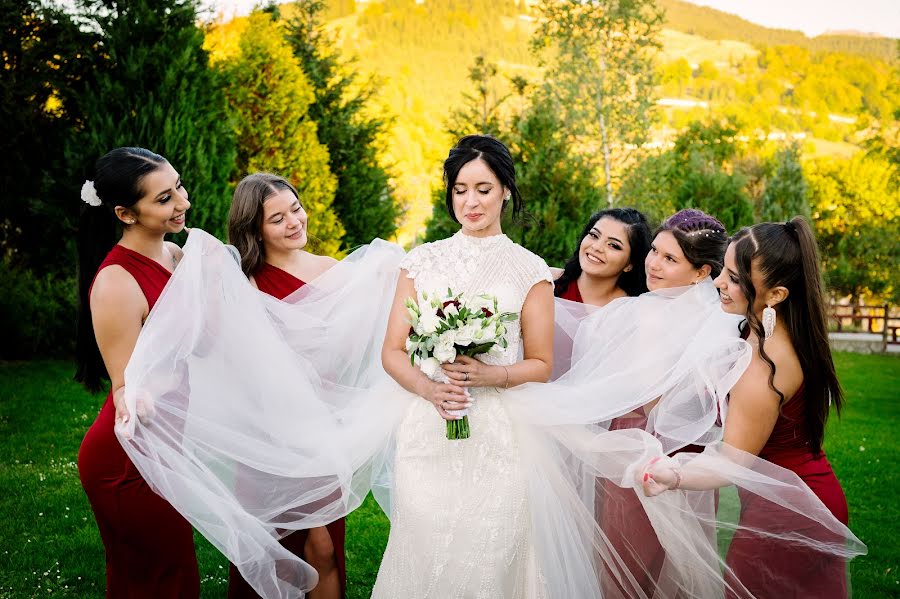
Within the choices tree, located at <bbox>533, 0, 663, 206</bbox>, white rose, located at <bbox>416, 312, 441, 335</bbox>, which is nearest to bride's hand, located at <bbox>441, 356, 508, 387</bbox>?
white rose, located at <bbox>416, 312, 441, 335</bbox>

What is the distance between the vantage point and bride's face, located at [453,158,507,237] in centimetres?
350

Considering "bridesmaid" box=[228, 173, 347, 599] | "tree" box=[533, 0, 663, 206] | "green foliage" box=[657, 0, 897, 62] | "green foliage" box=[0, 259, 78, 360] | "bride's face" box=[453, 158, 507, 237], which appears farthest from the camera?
"green foliage" box=[657, 0, 897, 62]

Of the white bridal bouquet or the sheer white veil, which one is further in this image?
the sheer white veil

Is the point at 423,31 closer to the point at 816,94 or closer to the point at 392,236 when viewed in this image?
the point at 392,236

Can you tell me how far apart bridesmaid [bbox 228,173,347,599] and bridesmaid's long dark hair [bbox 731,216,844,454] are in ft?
8.46

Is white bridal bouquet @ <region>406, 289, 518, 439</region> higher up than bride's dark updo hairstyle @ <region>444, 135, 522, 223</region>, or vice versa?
bride's dark updo hairstyle @ <region>444, 135, 522, 223</region>

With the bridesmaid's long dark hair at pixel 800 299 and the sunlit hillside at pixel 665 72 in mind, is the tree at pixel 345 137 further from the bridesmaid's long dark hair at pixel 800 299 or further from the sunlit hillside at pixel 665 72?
the bridesmaid's long dark hair at pixel 800 299

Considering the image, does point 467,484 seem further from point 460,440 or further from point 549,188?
point 549,188

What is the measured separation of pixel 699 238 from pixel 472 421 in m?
1.76

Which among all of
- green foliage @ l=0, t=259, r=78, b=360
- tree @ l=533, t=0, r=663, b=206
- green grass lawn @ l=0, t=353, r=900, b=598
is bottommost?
green grass lawn @ l=0, t=353, r=900, b=598

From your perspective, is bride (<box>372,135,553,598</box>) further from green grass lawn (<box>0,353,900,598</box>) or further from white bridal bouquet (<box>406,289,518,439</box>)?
green grass lawn (<box>0,353,900,598</box>)

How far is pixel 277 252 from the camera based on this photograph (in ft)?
15.1

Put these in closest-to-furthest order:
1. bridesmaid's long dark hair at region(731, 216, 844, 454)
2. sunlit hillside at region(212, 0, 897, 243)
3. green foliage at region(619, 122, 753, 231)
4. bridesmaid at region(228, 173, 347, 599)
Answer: bridesmaid's long dark hair at region(731, 216, 844, 454)
bridesmaid at region(228, 173, 347, 599)
green foliage at region(619, 122, 753, 231)
sunlit hillside at region(212, 0, 897, 243)

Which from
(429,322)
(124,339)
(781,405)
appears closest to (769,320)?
(781,405)
